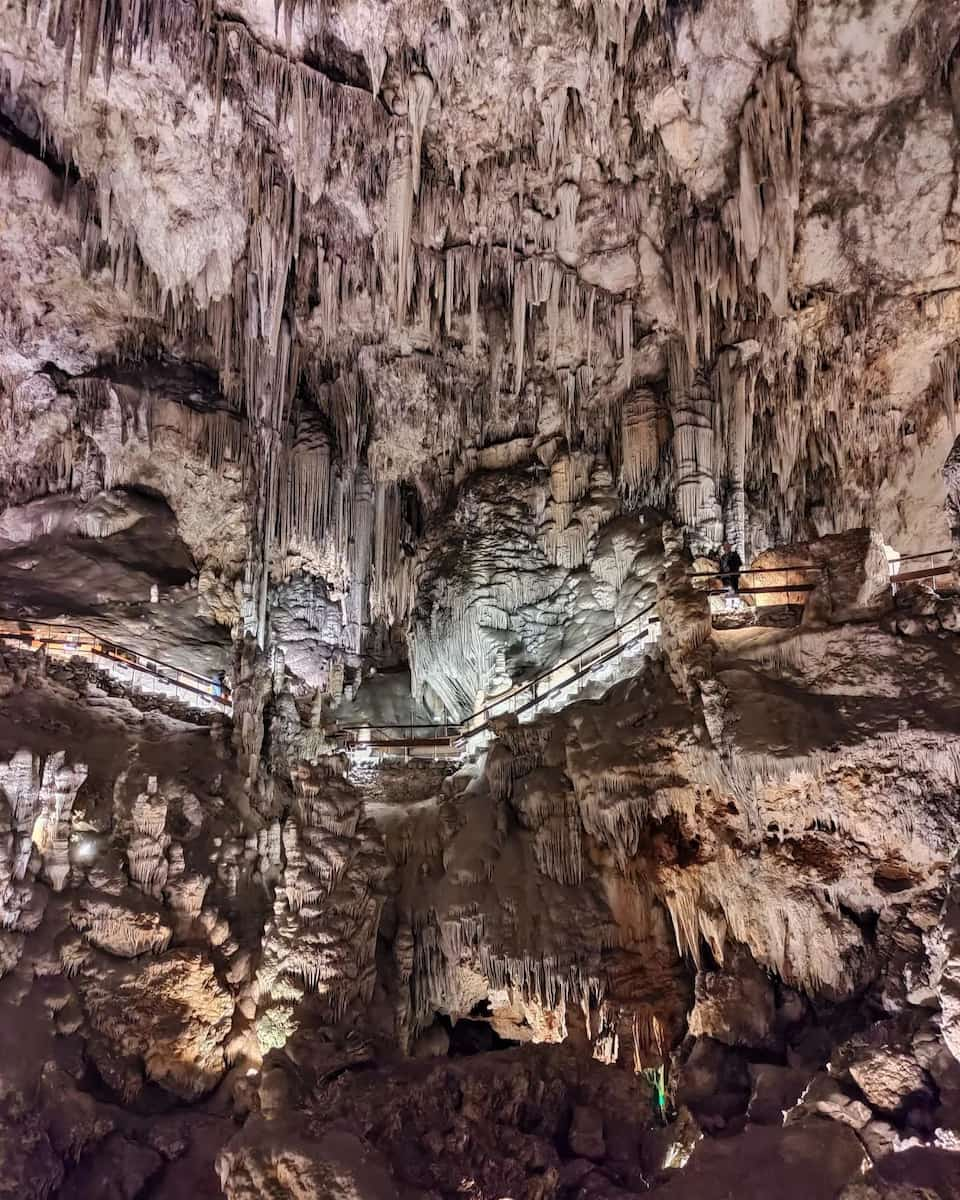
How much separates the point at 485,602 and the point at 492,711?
2.04 meters

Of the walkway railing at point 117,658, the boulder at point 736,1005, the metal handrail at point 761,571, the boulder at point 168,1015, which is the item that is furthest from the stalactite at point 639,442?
the boulder at point 168,1015

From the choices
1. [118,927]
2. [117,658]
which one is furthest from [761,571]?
[117,658]

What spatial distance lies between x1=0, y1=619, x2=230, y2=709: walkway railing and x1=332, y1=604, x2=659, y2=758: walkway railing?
219cm

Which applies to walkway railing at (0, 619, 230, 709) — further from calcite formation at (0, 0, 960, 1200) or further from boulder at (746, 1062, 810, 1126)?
boulder at (746, 1062, 810, 1126)

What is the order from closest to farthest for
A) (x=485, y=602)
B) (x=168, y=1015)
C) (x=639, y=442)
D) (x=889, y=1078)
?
(x=889, y=1078) → (x=168, y=1015) → (x=485, y=602) → (x=639, y=442)

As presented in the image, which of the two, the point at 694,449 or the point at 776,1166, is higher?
the point at 694,449

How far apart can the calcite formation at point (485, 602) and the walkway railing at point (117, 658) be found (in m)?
0.09

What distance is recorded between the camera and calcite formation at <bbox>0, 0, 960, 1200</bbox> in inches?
297

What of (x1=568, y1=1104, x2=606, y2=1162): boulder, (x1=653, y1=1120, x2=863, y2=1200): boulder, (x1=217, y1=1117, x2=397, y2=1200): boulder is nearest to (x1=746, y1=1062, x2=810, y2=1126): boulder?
(x1=653, y1=1120, x2=863, y2=1200): boulder

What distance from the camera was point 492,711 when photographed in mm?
13500

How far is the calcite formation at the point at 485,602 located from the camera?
297 inches

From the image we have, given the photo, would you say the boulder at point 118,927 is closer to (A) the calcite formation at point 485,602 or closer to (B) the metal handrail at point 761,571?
(A) the calcite formation at point 485,602

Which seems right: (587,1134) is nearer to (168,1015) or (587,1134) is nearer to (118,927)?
(168,1015)

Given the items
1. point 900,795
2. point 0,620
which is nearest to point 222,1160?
point 900,795
